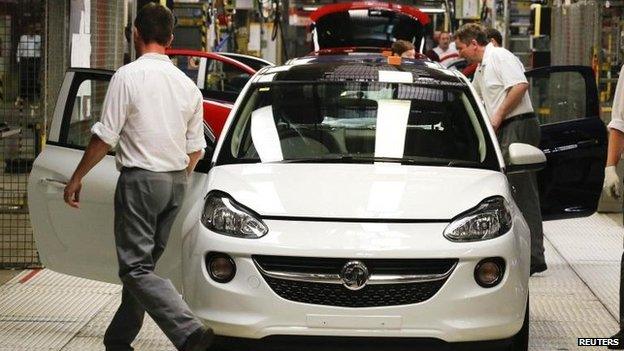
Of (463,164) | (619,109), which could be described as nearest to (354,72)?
(463,164)

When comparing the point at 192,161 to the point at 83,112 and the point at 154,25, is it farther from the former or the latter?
the point at 83,112

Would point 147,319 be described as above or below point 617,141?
below

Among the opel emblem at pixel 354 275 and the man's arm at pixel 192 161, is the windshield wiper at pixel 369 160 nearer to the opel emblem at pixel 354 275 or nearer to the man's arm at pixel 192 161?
the man's arm at pixel 192 161

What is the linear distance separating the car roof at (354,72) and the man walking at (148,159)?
3.72 feet

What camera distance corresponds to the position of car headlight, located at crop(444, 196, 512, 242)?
625 cm

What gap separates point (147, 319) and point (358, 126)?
2004 mm

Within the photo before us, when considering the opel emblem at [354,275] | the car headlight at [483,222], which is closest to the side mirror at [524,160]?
the car headlight at [483,222]

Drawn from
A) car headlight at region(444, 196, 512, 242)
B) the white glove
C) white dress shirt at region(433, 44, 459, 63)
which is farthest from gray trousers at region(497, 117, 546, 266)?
white dress shirt at region(433, 44, 459, 63)

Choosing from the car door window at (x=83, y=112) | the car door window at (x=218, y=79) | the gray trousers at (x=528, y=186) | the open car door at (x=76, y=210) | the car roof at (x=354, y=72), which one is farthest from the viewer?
the car door window at (x=218, y=79)

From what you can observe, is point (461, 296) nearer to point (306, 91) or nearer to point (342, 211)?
point (342, 211)

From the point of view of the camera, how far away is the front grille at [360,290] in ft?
20.1

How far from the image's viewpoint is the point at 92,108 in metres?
10.3

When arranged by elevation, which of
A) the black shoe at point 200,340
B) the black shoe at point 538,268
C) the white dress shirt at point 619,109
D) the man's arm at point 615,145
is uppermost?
the white dress shirt at point 619,109

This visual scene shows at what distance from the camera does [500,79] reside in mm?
10047
